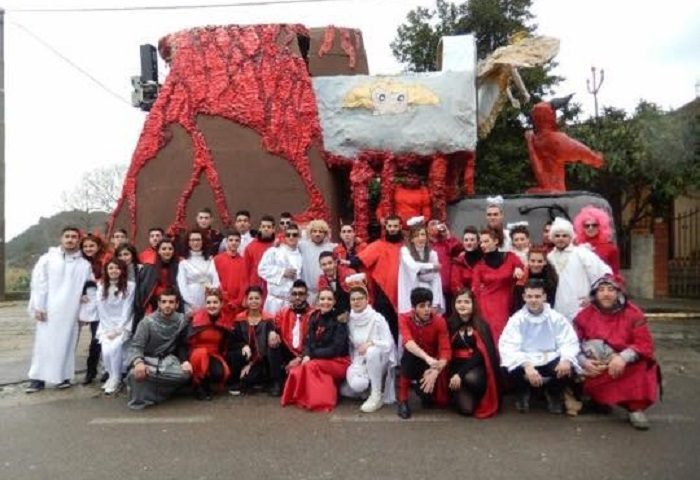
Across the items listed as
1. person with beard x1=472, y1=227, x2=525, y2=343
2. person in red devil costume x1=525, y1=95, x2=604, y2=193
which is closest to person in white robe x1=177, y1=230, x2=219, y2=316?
person with beard x1=472, y1=227, x2=525, y2=343

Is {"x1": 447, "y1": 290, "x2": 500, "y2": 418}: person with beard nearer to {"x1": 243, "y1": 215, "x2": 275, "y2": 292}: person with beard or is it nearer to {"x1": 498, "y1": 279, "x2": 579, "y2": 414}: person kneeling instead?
{"x1": 498, "y1": 279, "x2": 579, "y2": 414}: person kneeling

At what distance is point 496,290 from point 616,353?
1.08 meters

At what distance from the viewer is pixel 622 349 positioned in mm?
5000

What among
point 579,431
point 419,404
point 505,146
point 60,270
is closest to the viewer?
point 579,431

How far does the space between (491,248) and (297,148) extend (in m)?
3.36

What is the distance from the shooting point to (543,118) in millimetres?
9094

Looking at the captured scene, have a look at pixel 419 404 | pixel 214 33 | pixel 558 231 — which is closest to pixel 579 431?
pixel 419 404

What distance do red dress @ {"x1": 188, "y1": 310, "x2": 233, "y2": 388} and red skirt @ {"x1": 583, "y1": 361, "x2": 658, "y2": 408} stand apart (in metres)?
2.96

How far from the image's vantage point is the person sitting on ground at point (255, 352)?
19.4 ft

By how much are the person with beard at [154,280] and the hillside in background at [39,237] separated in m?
23.3

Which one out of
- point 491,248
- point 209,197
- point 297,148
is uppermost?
point 297,148

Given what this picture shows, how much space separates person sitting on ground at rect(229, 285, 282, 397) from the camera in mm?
5906

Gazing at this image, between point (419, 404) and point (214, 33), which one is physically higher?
point (214, 33)

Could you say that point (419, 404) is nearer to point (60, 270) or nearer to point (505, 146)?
point (60, 270)
